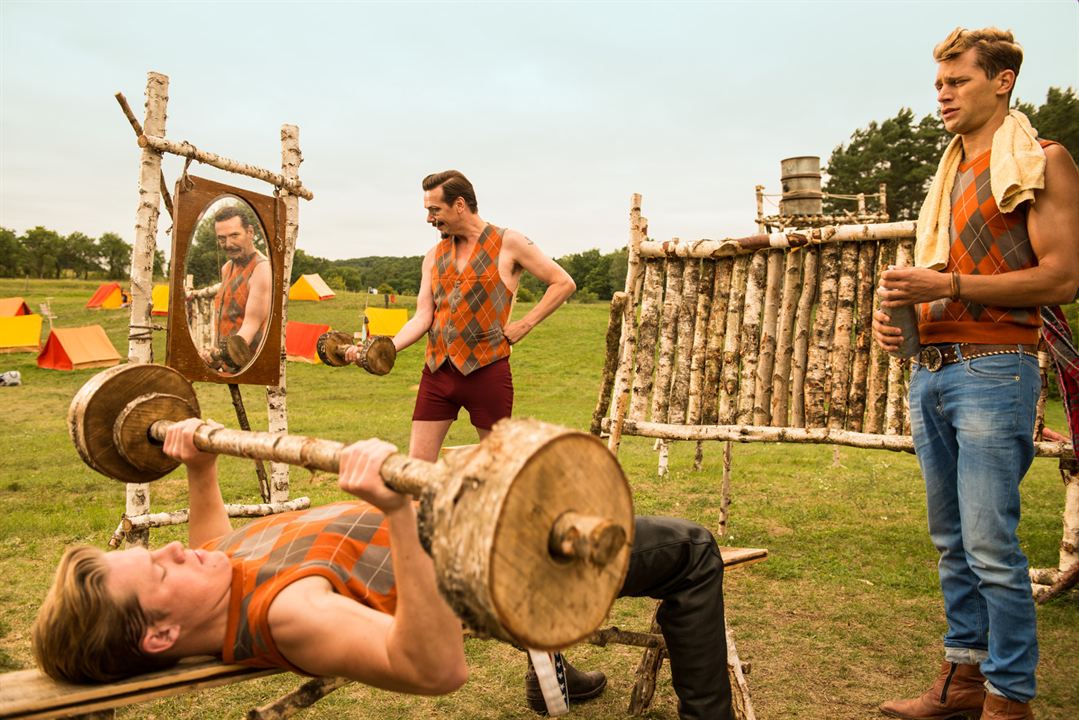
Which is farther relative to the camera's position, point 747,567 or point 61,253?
point 61,253

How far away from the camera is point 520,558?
1306 mm

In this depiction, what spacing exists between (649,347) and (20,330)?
17.9 meters

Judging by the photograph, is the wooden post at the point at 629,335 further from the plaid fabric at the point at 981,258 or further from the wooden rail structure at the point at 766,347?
the plaid fabric at the point at 981,258

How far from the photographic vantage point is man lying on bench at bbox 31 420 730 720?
5.53 ft

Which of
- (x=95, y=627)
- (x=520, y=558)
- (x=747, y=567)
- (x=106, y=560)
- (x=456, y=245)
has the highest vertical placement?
(x=456, y=245)

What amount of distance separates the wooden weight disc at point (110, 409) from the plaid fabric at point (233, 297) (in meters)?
2.18

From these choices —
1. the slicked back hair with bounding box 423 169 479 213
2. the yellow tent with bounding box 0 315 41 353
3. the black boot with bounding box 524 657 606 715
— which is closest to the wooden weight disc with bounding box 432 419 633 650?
the black boot with bounding box 524 657 606 715

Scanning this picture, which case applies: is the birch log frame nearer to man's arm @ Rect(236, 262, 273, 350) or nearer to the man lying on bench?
man's arm @ Rect(236, 262, 273, 350)

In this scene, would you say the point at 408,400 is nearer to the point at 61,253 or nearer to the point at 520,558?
the point at 520,558

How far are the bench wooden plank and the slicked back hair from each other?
291 cm

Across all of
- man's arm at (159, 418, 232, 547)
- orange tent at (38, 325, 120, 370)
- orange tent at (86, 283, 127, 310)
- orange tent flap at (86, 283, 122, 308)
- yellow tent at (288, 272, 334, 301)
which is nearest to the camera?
man's arm at (159, 418, 232, 547)

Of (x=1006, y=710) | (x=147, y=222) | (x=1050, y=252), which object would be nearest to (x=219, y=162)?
(x=147, y=222)

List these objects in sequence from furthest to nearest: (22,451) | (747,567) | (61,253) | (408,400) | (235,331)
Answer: (61,253), (408,400), (22,451), (747,567), (235,331)

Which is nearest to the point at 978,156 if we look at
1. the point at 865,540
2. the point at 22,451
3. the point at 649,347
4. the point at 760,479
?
the point at 649,347
